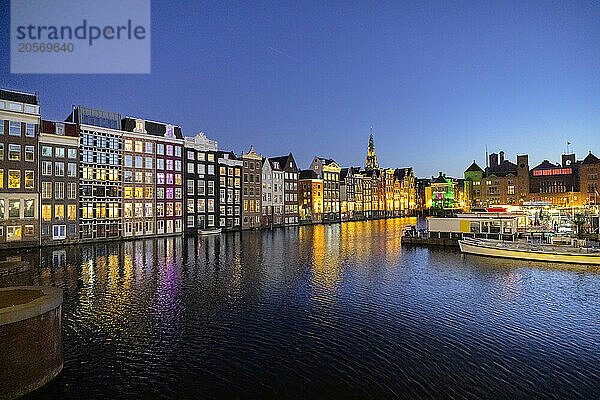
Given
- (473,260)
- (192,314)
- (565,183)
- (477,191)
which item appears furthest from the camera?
(477,191)

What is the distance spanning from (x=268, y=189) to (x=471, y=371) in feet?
305

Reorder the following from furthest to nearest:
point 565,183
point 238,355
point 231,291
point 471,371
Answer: point 565,183
point 231,291
point 238,355
point 471,371

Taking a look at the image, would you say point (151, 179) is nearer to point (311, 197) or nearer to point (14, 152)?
point (14, 152)

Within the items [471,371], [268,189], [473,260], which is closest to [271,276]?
[471,371]

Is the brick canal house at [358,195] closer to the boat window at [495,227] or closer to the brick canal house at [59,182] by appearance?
the boat window at [495,227]

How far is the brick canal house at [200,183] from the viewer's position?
83.7m

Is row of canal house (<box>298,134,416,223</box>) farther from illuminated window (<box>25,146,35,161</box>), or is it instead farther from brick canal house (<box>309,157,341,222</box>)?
illuminated window (<box>25,146,35,161</box>)

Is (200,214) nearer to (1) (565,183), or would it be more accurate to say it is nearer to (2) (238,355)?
(2) (238,355)

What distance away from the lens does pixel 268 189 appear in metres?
108

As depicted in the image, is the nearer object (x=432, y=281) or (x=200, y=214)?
(x=432, y=281)

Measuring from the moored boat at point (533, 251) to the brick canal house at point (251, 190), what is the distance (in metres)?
57.7

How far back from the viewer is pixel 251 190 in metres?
100

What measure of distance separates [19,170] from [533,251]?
69241 mm

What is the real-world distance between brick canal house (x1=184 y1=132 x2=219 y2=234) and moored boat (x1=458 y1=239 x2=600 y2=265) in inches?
2165
